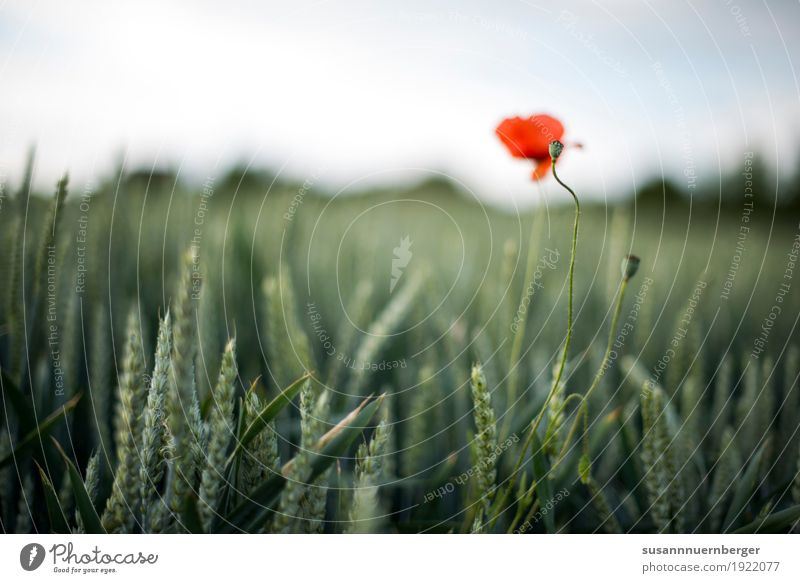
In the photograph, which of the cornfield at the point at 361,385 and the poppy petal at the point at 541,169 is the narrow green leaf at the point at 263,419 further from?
the poppy petal at the point at 541,169

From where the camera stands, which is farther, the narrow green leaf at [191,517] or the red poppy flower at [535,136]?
the red poppy flower at [535,136]

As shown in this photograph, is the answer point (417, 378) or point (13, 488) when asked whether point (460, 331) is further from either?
point (13, 488)

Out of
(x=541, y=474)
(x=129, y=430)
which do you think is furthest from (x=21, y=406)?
(x=541, y=474)

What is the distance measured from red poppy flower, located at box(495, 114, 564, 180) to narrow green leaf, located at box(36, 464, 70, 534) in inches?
17.3

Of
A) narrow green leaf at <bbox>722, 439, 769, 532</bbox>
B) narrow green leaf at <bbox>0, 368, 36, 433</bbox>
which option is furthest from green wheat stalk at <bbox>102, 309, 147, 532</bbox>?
narrow green leaf at <bbox>722, 439, 769, 532</bbox>

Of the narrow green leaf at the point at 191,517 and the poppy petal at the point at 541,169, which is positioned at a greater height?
the poppy petal at the point at 541,169

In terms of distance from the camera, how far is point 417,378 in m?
0.63

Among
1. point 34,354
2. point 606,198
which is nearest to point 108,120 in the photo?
point 34,354

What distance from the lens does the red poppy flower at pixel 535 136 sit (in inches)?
18.3

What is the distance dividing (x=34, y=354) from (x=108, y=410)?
0.09 metres

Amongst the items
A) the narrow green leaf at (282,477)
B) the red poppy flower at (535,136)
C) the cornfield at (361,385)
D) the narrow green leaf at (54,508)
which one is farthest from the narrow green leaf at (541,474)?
the narrow green leaf at (54,508)
